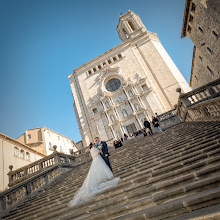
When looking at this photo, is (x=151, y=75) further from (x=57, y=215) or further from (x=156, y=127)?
(x=57, y=215)

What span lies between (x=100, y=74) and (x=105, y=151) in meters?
25.1

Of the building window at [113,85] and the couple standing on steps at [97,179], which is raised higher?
the building window at [113,85]

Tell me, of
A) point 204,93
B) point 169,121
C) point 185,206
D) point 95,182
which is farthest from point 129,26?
point 185,206

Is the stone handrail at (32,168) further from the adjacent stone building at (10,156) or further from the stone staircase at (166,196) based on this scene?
the stone staircase at (166,196)

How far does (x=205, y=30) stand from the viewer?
41.6 feet

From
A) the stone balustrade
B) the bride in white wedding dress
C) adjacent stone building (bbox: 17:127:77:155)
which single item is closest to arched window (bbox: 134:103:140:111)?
the stone balustrade

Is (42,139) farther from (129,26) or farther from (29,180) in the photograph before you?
(129,26)

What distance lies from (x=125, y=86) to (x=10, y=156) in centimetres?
1983

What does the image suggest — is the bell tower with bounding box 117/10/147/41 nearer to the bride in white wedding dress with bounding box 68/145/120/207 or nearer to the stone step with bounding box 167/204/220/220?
the bride in white wedding dress with bounding box 68/145/120/207

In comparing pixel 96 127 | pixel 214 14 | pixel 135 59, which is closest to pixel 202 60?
pixel 214 14

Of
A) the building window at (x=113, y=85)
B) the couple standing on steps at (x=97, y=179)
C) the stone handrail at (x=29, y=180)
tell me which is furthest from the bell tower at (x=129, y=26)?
the couple standing on steps at (x=97, y=179)

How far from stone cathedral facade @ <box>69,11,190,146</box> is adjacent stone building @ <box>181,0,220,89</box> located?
803cm

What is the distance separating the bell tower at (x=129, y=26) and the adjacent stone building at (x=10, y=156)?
29.7m

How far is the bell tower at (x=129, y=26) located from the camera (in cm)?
3167
